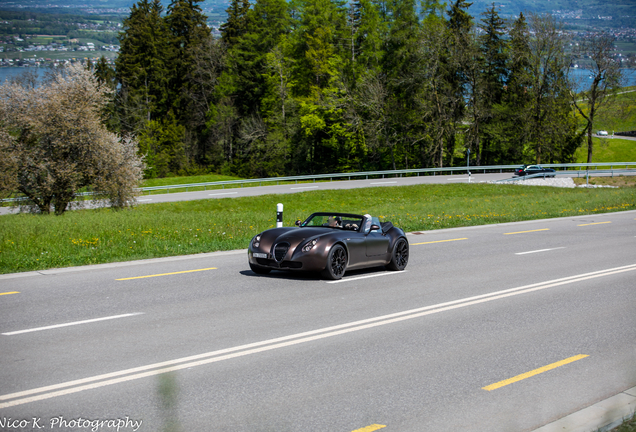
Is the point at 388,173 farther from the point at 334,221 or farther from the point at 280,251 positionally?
the point at 280,251

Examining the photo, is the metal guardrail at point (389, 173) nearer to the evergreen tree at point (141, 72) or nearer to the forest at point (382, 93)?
the forest at point (382, 93)

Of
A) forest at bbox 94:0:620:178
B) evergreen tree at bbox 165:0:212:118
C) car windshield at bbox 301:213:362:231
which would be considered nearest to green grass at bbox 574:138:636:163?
forest at bbox 94:0:620:178

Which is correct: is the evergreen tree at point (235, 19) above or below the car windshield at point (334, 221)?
above

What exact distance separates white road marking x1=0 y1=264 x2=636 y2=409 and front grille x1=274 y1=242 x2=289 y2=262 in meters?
2.83

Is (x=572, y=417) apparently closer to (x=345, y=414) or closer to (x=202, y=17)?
(x=345, y=414)

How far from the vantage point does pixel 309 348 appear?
21.8 ft

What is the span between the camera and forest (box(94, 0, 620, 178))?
197 ft

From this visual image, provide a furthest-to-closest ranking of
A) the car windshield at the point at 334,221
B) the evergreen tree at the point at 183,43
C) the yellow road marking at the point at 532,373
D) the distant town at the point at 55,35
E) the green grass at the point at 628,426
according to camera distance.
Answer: the distant town at the point at 55,35, the evergreen tree at the point at 183,43, the car windshield at the point at 334,221, the yellow road marking at the point at 532,373, the green grass at the point at 628,426

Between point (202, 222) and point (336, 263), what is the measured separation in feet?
32.6

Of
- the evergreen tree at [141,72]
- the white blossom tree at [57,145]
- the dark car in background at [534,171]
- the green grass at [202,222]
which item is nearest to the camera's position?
the green grass at [202,222]

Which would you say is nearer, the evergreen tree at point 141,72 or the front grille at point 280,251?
the front grille at point 280,251

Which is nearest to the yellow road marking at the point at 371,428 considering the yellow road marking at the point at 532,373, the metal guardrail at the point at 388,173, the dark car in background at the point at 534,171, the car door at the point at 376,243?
the yellow road marking at the point at 532,373

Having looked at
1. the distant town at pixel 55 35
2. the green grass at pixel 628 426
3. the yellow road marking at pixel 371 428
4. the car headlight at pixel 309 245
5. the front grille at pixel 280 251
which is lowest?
the yellow road marking at pixel 371 428

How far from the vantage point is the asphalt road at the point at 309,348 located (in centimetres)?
485
